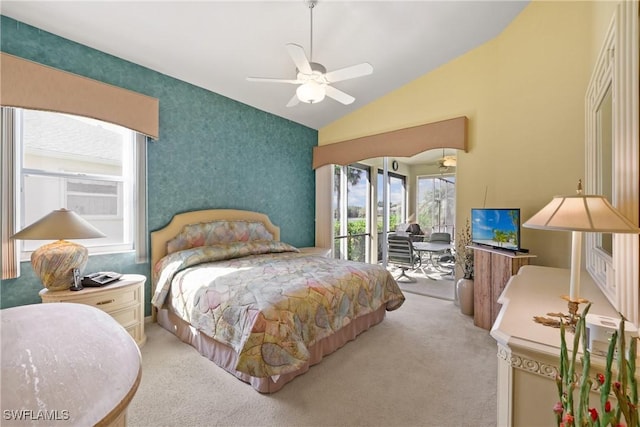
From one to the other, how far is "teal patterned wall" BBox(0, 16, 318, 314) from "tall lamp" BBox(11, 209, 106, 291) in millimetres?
445

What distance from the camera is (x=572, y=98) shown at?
2.62 m

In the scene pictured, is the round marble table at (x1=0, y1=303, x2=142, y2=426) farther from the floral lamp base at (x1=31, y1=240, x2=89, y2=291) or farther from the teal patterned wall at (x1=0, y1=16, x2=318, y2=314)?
the teal patterned wall at (x1=0, y1=16, x2=318, y2=314)

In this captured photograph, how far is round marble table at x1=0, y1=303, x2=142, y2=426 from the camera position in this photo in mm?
539

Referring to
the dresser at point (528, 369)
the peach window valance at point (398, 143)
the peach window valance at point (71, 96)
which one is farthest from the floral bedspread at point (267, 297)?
the peach window valance at point (398, 143)

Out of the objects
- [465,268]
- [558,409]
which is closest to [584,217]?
[558,409]

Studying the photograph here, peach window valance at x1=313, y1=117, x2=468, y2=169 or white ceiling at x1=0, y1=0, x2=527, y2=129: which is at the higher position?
white ceiling at x1=0, y1=0, x2=527, y2=129

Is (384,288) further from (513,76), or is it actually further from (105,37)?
(105,37)

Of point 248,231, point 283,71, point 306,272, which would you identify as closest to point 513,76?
point 283,71

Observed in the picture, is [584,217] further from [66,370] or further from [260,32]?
[260,32]

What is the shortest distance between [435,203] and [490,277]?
248 centimetres

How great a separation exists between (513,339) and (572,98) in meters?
2.81

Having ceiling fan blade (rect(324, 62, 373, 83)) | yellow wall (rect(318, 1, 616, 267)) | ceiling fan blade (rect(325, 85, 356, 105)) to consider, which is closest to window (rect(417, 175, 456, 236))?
yellow wall (rect(318, 1, 616, 267))

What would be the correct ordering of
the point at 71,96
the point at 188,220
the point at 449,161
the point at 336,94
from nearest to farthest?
the point at 71,96 < the point at 336,94 < the point at 188,220 < the point at 449,161

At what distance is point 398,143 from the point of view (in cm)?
414
